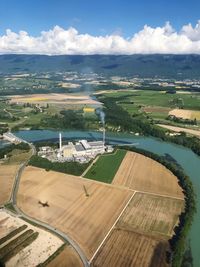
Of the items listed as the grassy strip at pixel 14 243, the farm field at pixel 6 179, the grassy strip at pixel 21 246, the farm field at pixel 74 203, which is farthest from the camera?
the farm field at pixel 6 179

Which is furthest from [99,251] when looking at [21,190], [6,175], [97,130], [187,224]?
[97,130]

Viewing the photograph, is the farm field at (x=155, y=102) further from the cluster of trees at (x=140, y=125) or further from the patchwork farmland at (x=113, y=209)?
the patchwork farmland at (x=113, y=209)

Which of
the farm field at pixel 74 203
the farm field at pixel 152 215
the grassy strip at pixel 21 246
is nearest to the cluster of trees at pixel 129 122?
the farm field at pixel 74 203

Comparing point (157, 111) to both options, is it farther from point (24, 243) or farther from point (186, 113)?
point (24, 243)

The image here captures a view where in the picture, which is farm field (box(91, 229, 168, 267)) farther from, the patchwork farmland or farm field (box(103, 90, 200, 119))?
farm field (box(103, 90, 200, 119))

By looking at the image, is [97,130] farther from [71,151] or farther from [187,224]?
[187,224]

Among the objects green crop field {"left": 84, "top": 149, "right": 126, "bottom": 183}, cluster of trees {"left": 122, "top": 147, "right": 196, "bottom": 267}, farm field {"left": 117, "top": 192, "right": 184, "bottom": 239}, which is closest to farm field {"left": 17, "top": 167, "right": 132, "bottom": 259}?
farm field {"left": 117, "top": 192, "right": 184, "bottom": 239}

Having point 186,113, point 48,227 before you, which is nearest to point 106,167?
point 48,227
